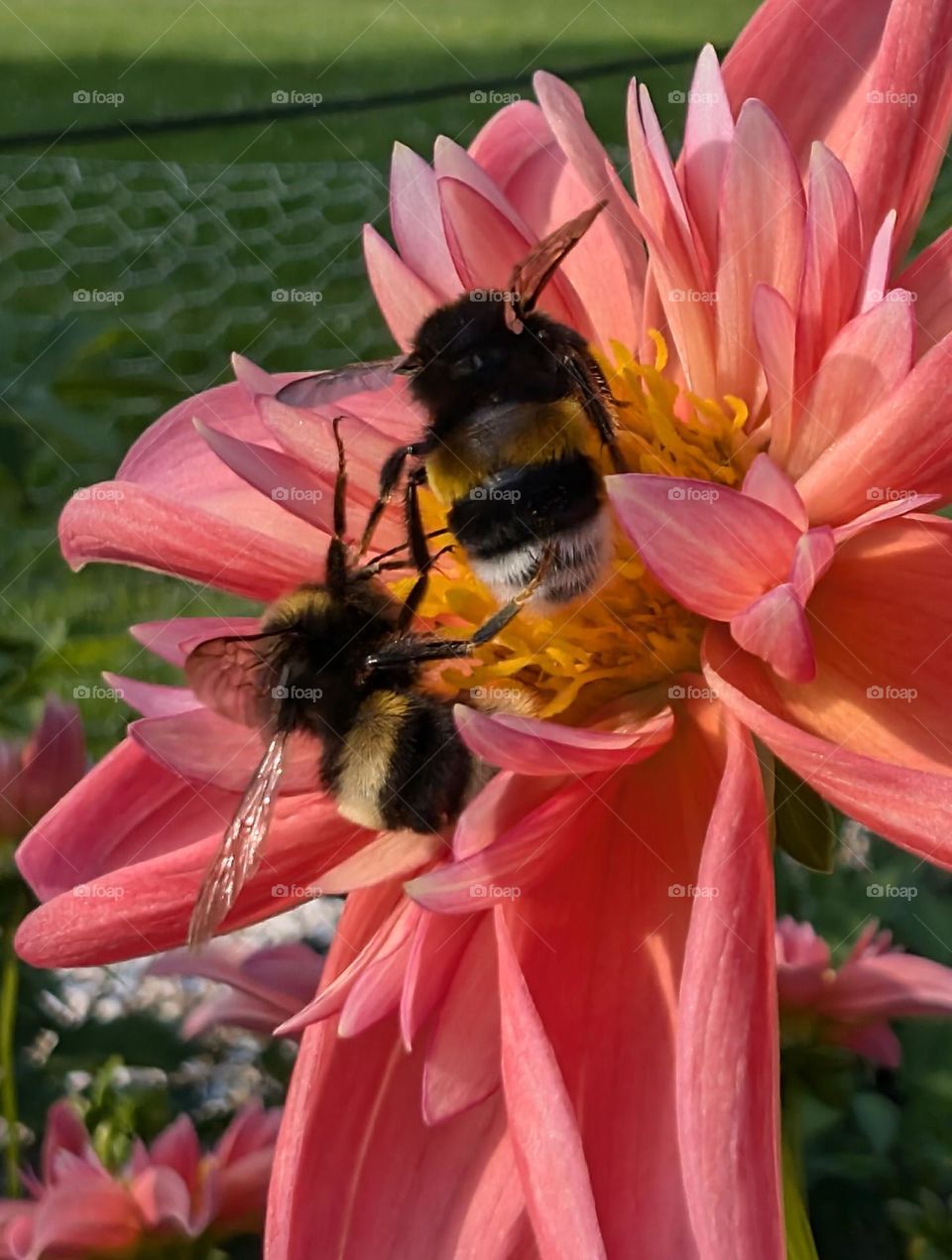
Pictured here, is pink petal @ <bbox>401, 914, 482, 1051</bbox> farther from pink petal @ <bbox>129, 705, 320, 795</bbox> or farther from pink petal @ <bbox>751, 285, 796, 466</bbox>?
pink petal @ <bbox>751, 285, 796, 466</bbox>

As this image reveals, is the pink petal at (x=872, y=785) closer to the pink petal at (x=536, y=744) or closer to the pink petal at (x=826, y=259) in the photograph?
the pink petal at (x=536, y=744)

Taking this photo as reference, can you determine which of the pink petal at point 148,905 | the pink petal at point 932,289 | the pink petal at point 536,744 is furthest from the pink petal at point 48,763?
the pink petal at point 932,289

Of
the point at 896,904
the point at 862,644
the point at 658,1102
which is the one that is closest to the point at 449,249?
the point at 862,644

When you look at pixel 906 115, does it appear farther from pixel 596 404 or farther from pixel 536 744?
pixel 536 744

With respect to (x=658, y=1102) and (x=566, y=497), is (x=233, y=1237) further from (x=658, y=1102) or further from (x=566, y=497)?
(x=566, y=497)

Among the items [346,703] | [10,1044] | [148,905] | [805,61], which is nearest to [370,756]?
[346,703]

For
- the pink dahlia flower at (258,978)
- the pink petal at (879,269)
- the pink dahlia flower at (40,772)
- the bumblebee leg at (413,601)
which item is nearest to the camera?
the pink petal at (879,269)
